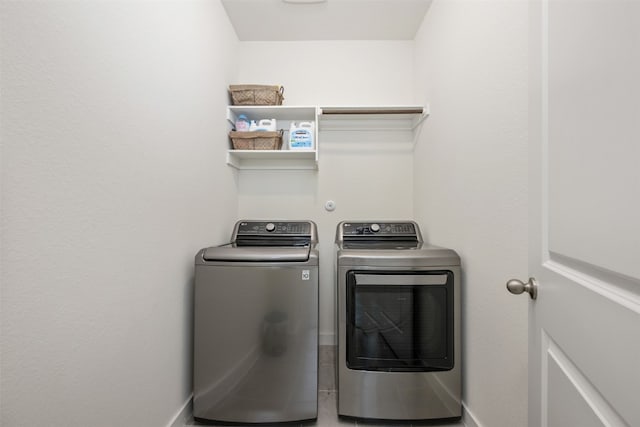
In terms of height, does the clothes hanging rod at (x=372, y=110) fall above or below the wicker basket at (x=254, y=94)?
below

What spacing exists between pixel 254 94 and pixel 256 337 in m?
1.65

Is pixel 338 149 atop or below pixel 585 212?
atop

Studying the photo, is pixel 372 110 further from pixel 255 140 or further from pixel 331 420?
pixel 331 420

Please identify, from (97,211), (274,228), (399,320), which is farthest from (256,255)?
(399,320)

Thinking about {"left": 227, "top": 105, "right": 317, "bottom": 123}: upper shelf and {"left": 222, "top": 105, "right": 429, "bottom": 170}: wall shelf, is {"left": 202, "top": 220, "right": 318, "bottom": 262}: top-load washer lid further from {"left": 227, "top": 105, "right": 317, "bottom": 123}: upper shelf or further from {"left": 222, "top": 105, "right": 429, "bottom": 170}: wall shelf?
{"left": 227, "top": 105, "right": 317, "bottom": 123}: upper shelf

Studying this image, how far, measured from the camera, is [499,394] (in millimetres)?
1229

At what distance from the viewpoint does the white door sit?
1.43ft

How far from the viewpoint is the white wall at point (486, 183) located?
110 cm

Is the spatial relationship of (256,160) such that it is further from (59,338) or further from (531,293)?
(531,293)

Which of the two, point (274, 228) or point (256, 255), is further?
point (274, 228)

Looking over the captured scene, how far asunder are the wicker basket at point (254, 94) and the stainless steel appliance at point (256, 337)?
4.01ft

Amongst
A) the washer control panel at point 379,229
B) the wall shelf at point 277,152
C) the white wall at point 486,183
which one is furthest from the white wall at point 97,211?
the white wall at point 486,183

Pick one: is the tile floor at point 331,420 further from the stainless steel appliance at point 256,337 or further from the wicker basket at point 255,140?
the wicker basket at point 255,140

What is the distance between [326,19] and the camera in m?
2.16
